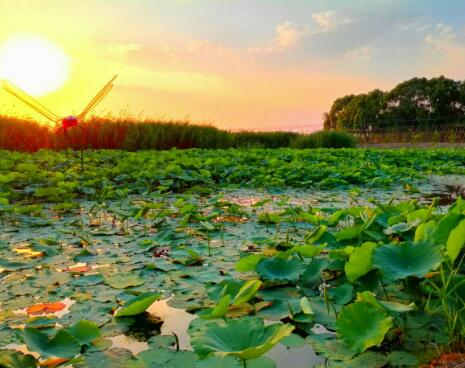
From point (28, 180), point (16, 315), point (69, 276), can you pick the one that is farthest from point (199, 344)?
point (28, 180)

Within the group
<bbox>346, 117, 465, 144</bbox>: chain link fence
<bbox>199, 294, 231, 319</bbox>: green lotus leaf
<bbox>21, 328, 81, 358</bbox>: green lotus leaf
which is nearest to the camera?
<bbox>21, 328, 81, 358</bbox>: green lotus leaf

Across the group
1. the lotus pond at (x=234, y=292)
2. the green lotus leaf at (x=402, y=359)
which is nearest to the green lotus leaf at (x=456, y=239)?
the lotus pond at (x=234, y=292)

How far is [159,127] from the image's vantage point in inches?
400

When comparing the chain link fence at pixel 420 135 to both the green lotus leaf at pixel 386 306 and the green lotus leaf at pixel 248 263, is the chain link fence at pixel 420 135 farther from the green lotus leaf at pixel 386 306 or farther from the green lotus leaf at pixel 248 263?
the green lotus leaf at pixel 386 306

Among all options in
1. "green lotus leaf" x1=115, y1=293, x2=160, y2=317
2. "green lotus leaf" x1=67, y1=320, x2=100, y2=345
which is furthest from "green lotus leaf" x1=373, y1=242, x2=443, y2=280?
"green lotus leaf" x1=67, y1=320, x2=100, y2=345

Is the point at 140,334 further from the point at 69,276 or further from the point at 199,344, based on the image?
the point at 69,276

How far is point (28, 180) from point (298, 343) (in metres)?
3.42

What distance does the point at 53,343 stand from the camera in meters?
0.97

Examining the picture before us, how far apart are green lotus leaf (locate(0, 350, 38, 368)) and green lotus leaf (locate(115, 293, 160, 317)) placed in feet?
0.96

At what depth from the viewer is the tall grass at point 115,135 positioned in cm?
899

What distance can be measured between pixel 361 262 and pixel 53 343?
0.75 meters

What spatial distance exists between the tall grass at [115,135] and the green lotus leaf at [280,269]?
7.07m

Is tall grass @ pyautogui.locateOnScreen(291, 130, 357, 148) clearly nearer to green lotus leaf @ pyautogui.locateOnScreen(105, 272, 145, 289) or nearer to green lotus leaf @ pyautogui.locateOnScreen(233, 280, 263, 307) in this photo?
green lotus leaf @ pyautogui.locateOnScreen(105, 272, 145, 289)

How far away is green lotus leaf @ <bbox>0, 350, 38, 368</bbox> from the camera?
0.85m
